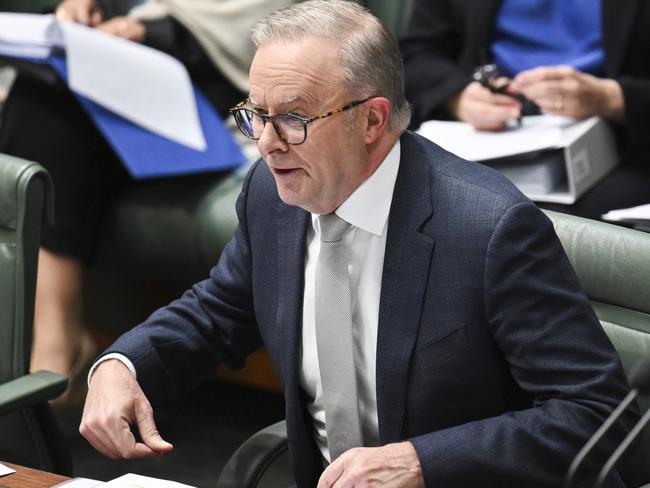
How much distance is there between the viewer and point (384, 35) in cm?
139

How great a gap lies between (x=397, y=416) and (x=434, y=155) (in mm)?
332

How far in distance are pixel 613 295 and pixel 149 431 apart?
613mm

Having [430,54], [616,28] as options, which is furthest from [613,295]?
[430,54]

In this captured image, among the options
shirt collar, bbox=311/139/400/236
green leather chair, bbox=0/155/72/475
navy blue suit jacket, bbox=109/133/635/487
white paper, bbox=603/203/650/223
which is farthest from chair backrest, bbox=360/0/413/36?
shirt collar, bbox=311/139/400/236

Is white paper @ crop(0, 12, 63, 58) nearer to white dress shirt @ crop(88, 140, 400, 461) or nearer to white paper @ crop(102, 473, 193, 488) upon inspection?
white dress shirt @ crop(88, 140, 400, 461)

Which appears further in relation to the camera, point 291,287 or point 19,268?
point 19,268

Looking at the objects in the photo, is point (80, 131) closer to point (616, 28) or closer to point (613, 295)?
point (616, 28)

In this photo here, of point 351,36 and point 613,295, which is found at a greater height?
point 351,36

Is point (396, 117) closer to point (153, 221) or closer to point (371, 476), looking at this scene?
point (371, 476)

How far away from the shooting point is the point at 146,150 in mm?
2701

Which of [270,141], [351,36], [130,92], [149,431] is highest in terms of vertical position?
[351,36]

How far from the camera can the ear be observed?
139cm

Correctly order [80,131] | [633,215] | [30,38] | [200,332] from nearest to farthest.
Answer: [200,332] → [633,215] → [30,38] → [80,131]

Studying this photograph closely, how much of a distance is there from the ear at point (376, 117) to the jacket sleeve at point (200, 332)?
0.81 ft
